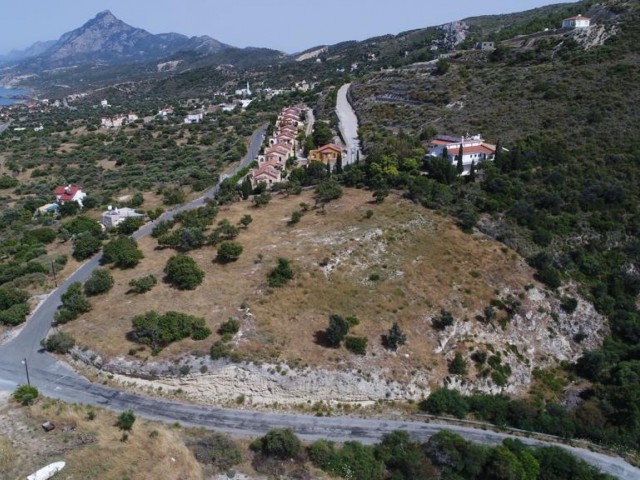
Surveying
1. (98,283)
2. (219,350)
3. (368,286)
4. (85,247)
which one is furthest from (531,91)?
(98,283)

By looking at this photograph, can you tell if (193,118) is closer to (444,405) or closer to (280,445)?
(444,405)

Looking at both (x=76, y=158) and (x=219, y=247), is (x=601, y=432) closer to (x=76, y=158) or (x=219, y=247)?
(x=219, y=247)

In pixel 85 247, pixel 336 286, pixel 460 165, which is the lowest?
pixel 336 286

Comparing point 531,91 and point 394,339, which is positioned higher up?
point 531,91

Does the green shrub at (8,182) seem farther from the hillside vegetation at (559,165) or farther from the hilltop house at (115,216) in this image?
the hillside vegetation at (559,165)

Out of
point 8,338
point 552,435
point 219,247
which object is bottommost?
point 552,435

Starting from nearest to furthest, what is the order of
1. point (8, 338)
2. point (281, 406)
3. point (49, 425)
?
1. point (49, 425)
2. point (281, 406)
3. point (8, 338)

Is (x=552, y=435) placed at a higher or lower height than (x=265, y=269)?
lower

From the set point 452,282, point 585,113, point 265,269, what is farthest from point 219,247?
point 585,113
